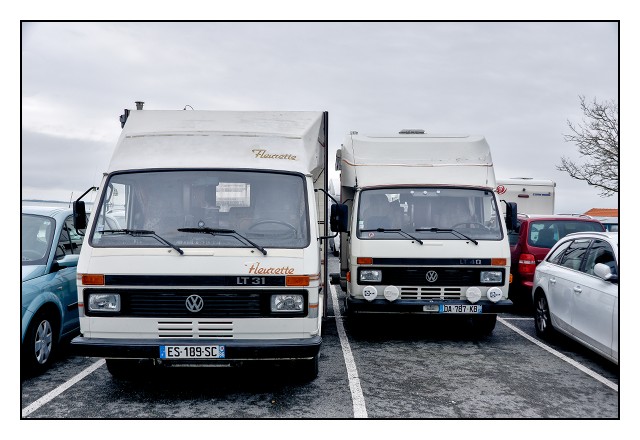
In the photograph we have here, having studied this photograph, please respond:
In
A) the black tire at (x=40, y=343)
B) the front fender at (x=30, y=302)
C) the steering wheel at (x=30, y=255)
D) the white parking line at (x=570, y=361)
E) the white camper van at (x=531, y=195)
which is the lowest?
the white parking line at (x=570, y=361)

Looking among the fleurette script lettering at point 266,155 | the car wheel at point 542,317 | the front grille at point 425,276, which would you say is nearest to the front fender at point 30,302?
the fleurette script lettering at point 266,155

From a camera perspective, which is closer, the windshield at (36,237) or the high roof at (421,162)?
the windshield at (36,237)

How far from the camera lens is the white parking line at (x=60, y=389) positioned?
5.26 m

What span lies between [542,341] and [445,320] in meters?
1.85

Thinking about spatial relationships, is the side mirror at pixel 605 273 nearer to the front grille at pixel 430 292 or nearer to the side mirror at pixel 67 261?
the front grille at pixel 430 292

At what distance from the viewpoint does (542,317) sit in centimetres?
822

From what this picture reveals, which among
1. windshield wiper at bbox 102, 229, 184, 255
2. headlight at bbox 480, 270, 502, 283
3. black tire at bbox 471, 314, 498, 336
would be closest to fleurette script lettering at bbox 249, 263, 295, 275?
windshield wiper at bbox 102, 229, 184, 255

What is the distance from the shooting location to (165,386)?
593 centimetres

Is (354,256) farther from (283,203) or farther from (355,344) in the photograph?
(283,203)

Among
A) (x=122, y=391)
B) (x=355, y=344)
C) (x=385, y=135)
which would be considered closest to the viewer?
(x=122, y=391)

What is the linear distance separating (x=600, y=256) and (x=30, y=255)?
21.9 feet

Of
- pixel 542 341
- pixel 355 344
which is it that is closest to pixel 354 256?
pixel 355 344

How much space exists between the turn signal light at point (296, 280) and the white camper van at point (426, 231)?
2.58 m

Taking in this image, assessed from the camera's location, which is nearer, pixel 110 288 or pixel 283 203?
pixel 110 288
